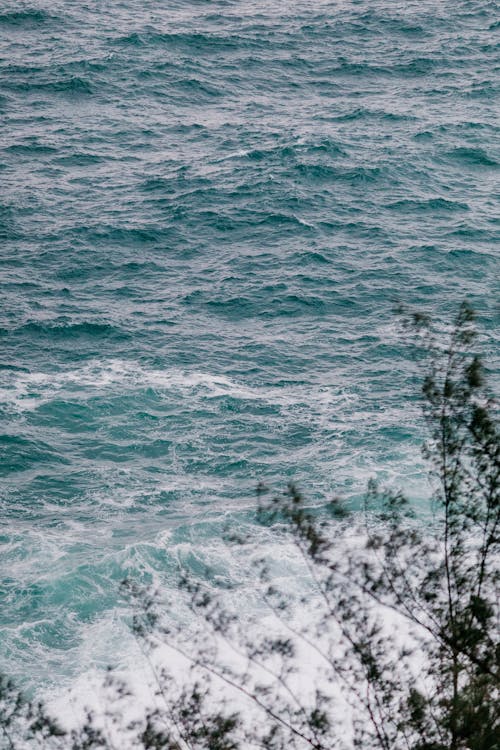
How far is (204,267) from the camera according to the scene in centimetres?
7012

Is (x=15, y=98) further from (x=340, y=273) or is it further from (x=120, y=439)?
(x=120, y=439)

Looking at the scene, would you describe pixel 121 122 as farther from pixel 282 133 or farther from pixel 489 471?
pixel 489 471

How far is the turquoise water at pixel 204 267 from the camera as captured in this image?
162ft

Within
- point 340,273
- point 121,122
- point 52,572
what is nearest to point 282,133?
point 121,122

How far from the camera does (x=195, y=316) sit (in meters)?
65.4

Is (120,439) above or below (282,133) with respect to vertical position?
below

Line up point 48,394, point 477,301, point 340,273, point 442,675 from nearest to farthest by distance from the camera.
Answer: point 442,675
point 48,394
point 477,301
point 340,273

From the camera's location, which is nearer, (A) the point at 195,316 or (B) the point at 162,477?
(B) the point at 162,477

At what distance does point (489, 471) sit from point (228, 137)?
68.2m

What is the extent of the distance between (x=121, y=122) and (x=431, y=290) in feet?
125

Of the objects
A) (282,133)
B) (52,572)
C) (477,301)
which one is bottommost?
(52,572)

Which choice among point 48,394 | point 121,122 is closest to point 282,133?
point 121,122

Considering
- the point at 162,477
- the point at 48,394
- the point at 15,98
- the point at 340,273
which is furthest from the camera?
the point at 15,98

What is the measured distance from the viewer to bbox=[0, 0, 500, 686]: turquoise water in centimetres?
4925
